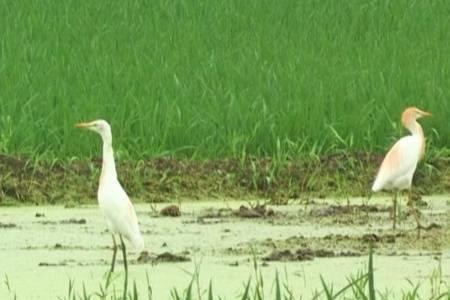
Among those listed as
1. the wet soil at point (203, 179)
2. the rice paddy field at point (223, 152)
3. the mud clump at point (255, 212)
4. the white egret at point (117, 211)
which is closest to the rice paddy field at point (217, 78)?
the rice paddy field at point (223, 152)

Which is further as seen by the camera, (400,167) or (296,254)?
(400,167)

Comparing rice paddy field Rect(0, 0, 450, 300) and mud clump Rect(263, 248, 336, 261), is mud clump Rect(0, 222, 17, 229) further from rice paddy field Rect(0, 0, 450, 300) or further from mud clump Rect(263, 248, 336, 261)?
mud clump Rect(263, 248, 336, 261)

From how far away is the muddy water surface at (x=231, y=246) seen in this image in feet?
18.3

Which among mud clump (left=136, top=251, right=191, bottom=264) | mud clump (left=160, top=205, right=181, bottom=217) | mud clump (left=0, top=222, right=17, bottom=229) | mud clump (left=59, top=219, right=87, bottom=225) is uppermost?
mud clump (left=160, top=205, right=181, bottom=217)

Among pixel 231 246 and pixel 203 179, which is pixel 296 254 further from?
pixel 203 179

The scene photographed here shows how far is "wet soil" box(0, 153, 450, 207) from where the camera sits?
24.1 ft

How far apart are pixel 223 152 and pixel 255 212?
1100 mm

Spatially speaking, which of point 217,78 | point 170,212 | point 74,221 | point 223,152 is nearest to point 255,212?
point 170,212

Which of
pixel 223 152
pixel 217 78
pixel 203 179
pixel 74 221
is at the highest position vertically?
pixel 217 78

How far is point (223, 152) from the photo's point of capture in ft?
26.1

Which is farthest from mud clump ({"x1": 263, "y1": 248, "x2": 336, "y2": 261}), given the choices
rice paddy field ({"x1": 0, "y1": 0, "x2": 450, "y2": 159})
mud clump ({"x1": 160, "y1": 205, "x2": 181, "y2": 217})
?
rice paddy field ({"x1": 0, "y1": 0, "x2": 450, "y2": 159})

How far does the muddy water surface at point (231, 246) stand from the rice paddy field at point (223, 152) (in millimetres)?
12

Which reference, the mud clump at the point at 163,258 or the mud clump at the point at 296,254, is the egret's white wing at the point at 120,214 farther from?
the mud clump at the point at 296,254

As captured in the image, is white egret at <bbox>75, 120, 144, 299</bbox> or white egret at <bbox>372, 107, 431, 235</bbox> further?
white egret at <bbox>372, 107, 431, 235</bbox>
